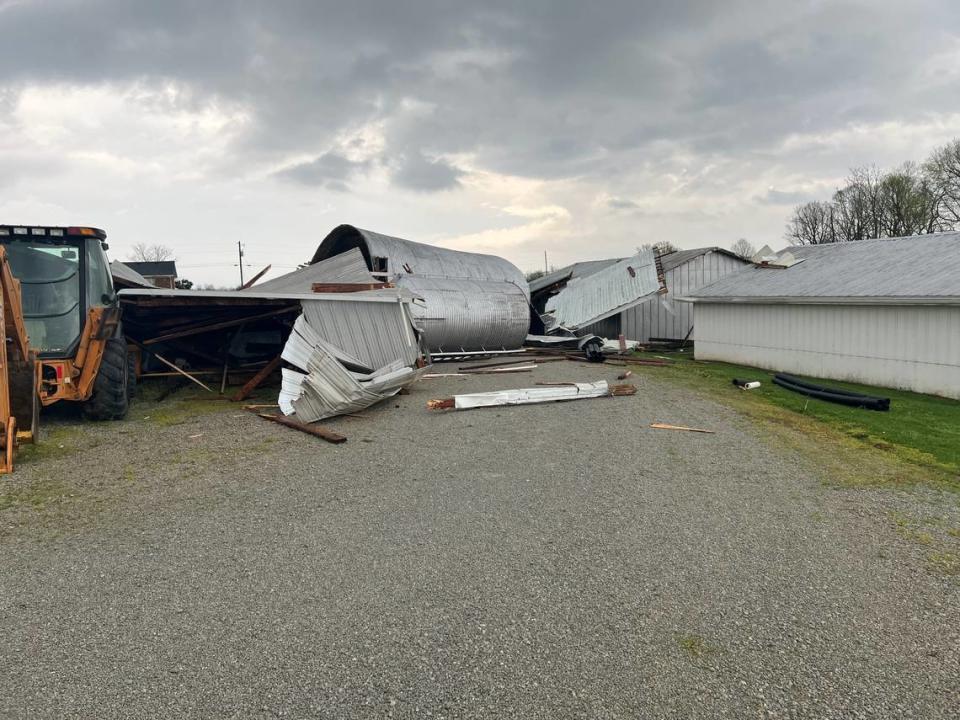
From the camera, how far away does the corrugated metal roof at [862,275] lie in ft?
46.5

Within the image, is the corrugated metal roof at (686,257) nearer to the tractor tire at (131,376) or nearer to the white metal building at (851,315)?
the white metal building at (851,315)

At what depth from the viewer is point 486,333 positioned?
69.7 ft

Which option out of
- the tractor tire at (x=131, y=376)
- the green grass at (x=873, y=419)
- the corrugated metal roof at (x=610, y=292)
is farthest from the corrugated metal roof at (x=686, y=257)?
the tractor tire at (x=131, y=376)

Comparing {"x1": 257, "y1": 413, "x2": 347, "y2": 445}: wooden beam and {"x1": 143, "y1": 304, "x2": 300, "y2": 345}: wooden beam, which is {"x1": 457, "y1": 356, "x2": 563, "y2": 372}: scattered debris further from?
{"x1": 257, "y1": 413, "x2": 347, "y2": 445}: wooden beam

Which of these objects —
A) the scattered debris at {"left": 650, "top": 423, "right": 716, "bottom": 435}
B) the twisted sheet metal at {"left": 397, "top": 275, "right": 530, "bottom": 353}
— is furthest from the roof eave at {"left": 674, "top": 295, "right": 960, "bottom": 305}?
the scattered debris at {"left": 650, "top": 423, "right": 716, "bottom": 435}

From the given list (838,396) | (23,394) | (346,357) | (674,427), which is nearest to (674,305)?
(838,396)

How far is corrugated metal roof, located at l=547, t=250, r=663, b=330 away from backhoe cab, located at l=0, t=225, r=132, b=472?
17.6 metres

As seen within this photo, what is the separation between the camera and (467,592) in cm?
428

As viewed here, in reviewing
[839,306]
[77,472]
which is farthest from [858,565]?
[839,306]

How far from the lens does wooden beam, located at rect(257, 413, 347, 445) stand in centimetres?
889

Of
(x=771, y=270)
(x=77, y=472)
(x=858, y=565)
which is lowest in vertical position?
(x=858, y=565)

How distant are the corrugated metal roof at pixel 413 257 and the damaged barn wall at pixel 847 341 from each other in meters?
7.97

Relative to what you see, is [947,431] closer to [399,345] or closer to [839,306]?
[839,306]

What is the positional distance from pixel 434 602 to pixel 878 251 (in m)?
19.4
